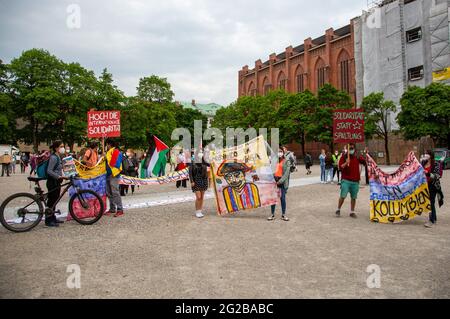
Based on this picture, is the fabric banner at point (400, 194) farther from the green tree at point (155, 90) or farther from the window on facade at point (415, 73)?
the green tree at point (155, 90)

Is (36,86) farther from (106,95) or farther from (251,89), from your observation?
(251,89)

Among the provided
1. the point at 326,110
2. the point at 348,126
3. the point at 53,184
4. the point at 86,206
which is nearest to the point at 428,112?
the point at 326,110

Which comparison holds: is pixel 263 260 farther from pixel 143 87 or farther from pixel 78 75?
pixel 143 87

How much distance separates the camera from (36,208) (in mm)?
7465

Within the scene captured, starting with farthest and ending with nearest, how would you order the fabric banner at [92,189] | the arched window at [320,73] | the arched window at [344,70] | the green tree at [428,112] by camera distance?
the arched window at [320,73]
the arched window at [344,70]
the green tree at [428,112]
the fabric banner at [92,189]

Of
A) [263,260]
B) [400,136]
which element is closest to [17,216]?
[263,260]

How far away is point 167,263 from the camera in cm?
489

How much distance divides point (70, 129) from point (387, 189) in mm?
40677

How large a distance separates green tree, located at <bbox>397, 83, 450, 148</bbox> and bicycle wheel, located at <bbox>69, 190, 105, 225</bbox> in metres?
36.8

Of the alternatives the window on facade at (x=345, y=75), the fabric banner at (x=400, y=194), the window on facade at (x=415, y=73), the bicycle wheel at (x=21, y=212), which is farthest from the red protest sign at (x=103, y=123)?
the window on facade at (x=345, y=75)

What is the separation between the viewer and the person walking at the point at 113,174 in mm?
9234

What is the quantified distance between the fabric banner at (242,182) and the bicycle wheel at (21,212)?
437cm

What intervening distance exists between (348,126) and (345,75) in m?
51.7

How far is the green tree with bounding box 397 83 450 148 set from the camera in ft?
114
